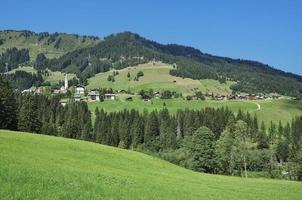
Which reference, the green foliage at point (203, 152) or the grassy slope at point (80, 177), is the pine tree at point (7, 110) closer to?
the green foliage at point (203, 152)

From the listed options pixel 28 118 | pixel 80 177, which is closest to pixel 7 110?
pixel 28 118

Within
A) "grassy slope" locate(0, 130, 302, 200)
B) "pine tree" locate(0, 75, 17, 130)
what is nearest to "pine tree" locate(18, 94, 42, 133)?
"pine tree" locate(0, 75, 17, 130)

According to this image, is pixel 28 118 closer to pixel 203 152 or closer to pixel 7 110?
pixel 7 110

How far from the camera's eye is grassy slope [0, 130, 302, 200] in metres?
30.4

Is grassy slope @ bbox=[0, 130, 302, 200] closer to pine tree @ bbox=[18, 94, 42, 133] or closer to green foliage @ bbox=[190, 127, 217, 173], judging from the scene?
green foliage @ bbox=[190, 127, 217, 173]

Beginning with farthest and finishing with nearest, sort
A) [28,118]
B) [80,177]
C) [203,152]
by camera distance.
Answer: [28,118]
[203,152]
[80,177]

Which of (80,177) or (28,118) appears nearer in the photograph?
(80,177)

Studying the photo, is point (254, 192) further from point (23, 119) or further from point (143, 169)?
point (23, 119)

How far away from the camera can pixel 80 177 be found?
3925 cm

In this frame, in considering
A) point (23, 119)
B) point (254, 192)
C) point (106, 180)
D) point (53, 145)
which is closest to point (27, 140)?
point (53, 145)

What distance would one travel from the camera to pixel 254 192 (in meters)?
55.5

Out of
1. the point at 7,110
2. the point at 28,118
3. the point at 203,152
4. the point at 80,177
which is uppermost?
the point at 7,110

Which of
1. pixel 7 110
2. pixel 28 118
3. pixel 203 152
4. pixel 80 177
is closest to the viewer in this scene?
pixel 80 177

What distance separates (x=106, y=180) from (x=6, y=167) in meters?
9.53
